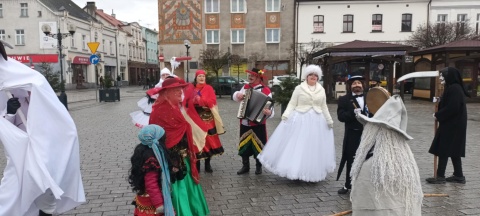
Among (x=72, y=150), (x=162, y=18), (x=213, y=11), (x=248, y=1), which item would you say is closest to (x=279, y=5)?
(x=248, y=1)

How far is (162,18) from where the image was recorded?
36.9m

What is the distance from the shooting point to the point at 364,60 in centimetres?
1897

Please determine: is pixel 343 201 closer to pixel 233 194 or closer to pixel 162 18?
pixel 233 194

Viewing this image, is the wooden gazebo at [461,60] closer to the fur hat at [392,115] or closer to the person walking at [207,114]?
the person walking at [207,114]

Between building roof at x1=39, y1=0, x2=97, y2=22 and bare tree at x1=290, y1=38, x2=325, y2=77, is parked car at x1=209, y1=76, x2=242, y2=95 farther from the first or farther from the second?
building roof at x1=39, y1=0, x2=97, y2=22

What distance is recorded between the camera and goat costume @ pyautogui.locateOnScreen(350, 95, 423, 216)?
108 inches

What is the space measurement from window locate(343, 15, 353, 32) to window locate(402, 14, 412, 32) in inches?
189

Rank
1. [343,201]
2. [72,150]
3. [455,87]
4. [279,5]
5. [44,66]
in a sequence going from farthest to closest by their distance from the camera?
[279,5]
[44,66]
[455,87]
[343,201]
[72,150]

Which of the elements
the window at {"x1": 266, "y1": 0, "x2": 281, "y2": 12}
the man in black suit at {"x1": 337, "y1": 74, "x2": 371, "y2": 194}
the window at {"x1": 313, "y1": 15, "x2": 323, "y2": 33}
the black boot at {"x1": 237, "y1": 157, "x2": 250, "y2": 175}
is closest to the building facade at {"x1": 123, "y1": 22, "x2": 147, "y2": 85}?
the window at {"x1": 266, "y1": 0, "x2": 281, "y2": 12}

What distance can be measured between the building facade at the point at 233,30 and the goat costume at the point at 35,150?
110 ft

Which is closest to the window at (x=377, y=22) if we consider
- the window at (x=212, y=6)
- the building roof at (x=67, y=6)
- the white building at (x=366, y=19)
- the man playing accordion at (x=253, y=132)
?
the white building at (x=366, y=19)

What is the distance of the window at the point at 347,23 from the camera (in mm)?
34969

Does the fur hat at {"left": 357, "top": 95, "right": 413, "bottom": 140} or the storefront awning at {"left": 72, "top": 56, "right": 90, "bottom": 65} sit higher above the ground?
the storefront awning at {"left": 72, "top": 56, "right": 90, "bottom": 65}

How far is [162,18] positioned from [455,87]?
3429 centimetres
